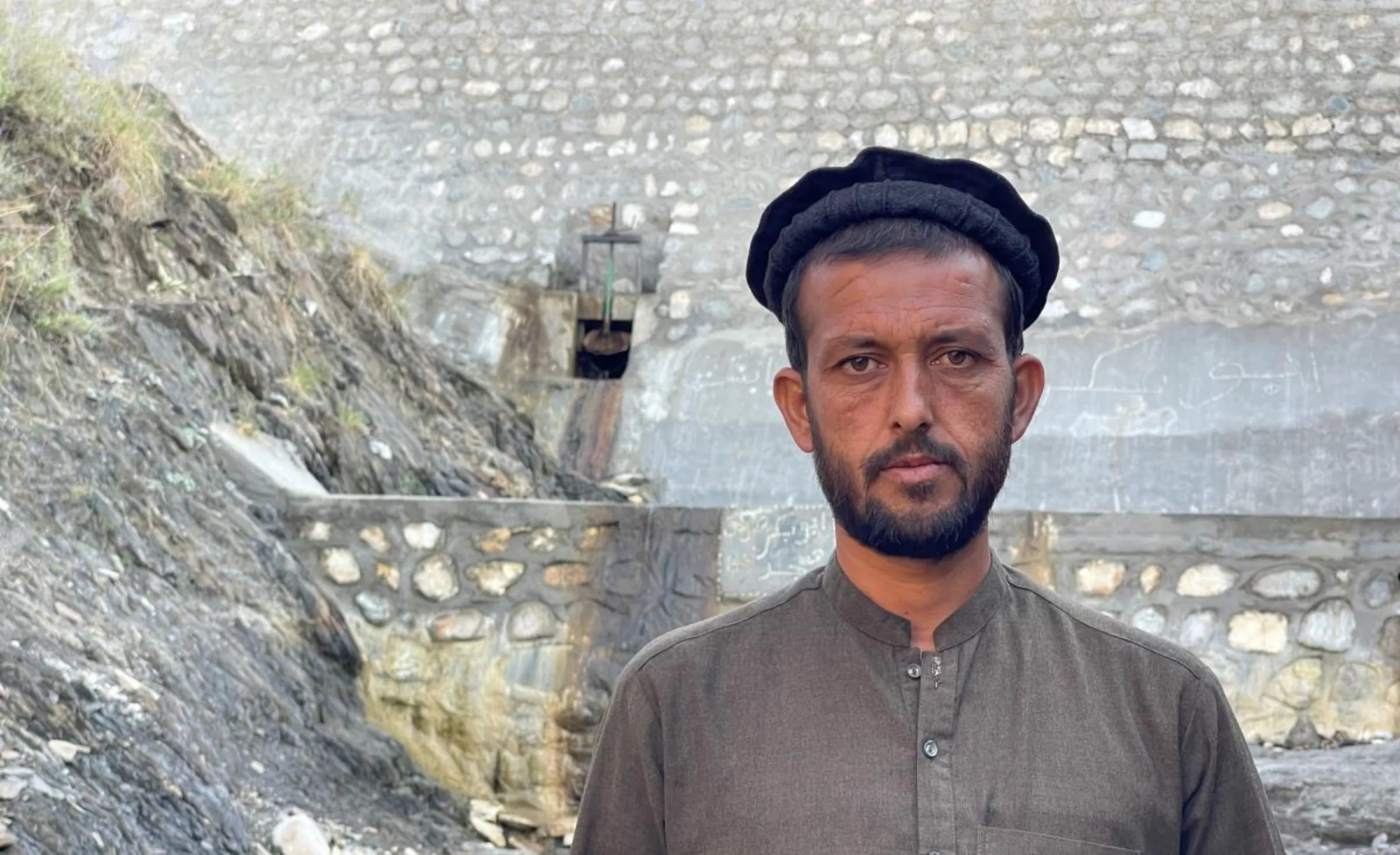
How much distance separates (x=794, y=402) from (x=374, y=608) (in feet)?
9.71

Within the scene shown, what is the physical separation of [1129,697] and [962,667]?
171 mm

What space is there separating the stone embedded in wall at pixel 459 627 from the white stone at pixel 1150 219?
458cm

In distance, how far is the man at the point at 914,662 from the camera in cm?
150

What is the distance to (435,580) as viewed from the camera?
14.8 feet

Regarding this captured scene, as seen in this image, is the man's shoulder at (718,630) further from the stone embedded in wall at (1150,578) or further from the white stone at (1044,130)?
the white stone at (1044,130)

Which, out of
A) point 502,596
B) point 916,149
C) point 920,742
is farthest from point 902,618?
point 916,149

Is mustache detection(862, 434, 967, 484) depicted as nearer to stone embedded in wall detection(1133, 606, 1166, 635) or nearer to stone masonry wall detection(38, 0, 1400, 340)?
stone embedded in wall detection(1133, 606, 1166, 635)

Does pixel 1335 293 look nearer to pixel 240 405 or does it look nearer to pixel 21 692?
pixel 240 405

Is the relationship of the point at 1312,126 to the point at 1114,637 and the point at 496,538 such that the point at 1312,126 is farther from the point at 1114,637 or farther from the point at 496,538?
the point at 1114,637

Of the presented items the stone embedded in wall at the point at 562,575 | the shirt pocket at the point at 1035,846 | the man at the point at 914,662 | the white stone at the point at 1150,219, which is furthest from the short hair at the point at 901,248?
the white stone at the point at 1150,219

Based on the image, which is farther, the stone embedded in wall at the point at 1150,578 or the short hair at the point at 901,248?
the stone embedded in wall at the point at 1150,578

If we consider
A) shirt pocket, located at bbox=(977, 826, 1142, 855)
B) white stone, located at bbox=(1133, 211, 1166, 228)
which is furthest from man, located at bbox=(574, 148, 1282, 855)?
white stone, located at bbox=(1133, 211, 1166, 228)

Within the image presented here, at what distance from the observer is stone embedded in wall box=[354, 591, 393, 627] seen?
4477 millimetres

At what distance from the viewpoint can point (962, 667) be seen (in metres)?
1.59
